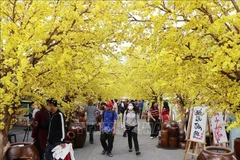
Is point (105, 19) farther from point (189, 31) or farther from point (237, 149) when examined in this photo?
point (237, 149)

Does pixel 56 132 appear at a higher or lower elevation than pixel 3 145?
higher

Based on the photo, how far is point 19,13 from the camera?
4.23 m

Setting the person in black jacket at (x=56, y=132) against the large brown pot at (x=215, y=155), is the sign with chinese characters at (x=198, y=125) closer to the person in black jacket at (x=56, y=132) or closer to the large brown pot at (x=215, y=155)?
the large brown pot at (x=215, y=155)

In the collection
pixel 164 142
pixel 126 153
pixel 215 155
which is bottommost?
pixel 126 153

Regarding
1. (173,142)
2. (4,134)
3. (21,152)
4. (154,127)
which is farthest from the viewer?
(154,127)

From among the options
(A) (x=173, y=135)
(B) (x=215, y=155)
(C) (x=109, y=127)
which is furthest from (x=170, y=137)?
(B) (x=215, y=155)

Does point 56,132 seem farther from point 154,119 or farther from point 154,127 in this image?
point 154,127

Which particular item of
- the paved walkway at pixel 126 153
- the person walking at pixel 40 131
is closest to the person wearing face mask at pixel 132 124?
the paved walkway at pixel 126 153

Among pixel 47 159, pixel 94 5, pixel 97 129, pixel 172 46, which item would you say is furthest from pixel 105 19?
pixel 97 129

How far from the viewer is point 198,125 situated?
7250mm

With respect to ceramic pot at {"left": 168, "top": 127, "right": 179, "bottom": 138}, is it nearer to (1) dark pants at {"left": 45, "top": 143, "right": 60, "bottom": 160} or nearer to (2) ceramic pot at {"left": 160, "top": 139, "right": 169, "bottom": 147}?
(2) ceramic pot at {"left": 160, "top": 139, "right": 169, "bottom": 147}

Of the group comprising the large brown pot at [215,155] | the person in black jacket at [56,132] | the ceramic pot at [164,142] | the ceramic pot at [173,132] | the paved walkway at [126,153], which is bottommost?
the paved walkway at [126,153]

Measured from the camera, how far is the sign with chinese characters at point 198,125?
7084 millimetres

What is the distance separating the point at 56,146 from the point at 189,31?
3.36 meters
